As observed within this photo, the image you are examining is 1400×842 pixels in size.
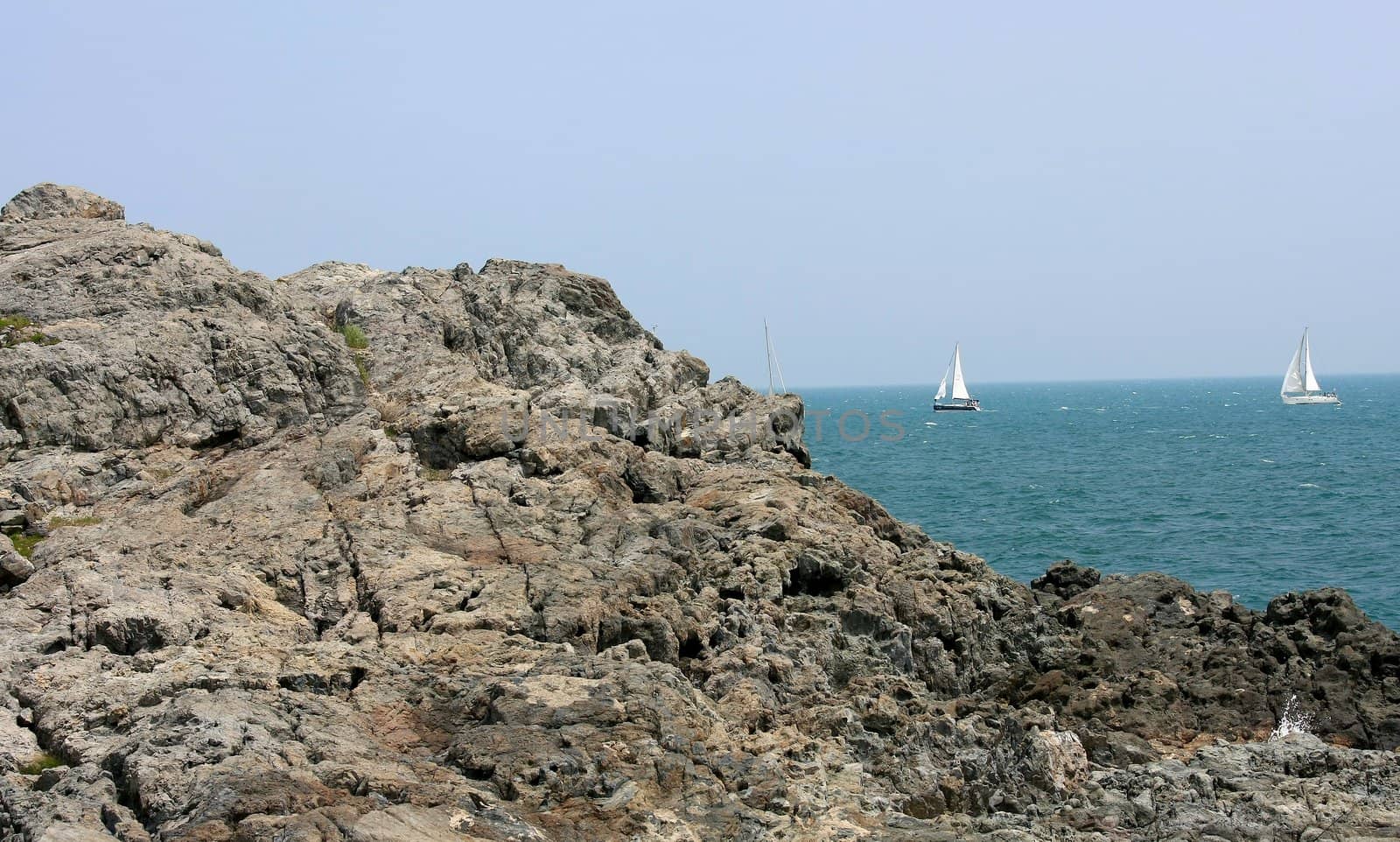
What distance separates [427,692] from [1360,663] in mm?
19127

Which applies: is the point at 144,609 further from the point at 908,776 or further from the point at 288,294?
the point at 288,294

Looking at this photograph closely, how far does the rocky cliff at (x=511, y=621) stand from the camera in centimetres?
1330

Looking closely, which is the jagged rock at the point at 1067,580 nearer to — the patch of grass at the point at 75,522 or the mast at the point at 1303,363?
the patch of grass at the point at 75,522

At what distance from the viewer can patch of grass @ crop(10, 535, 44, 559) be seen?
1791cm

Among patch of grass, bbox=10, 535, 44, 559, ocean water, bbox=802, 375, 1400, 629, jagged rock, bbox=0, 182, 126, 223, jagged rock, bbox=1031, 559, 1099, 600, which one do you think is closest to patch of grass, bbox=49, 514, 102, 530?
patch of grass, bbox=10, 535, 44, 559

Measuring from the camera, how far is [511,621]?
1727cm

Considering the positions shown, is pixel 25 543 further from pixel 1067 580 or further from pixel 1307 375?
pixel 1307 375

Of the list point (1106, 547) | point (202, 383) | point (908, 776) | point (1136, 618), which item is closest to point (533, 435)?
point (202, 383)

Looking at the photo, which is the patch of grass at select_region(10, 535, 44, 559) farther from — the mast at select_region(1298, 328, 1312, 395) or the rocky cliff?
the mast at select_region(1298, 328, 1312, 395)

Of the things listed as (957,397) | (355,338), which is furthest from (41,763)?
(957,397)

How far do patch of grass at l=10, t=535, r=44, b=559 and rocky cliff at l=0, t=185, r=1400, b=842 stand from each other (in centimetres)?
26

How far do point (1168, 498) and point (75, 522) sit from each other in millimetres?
57958

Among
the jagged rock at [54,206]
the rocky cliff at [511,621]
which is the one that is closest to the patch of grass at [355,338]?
the rocky cliff at [511,621]

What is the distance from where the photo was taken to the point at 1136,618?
2556cm
